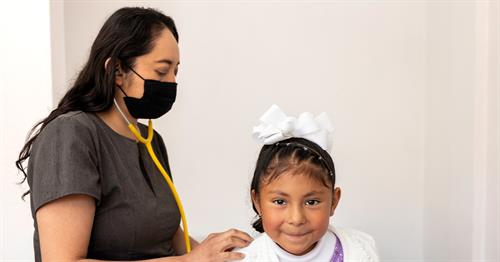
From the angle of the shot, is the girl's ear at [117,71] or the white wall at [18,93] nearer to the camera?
the girl's ear at [117,71]

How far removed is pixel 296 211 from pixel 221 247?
24 cm

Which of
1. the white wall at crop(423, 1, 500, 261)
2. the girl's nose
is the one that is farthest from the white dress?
the white wall at crop(423, 1, 500, 261)

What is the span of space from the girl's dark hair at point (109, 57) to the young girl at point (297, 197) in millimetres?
428

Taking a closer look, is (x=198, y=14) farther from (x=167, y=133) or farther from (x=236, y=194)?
(x=236, y=194)

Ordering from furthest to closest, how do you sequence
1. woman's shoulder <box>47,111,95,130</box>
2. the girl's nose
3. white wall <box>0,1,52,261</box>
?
white wall <box>0,1,52,261</box> < woman's shoulder <box>47,111,95,130</box> < the girl's nose

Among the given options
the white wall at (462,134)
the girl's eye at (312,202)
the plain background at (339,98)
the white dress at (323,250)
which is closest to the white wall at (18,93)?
the plain background at (339,98)

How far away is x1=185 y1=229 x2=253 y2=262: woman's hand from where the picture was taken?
151 cm

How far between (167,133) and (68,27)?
25.0 inches

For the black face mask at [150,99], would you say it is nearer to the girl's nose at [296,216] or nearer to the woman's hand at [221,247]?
the woman's hand at [221,247]

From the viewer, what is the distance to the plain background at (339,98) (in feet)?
8.48

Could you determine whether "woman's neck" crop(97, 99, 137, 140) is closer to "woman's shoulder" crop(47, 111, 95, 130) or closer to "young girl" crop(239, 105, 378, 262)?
"woman's shoulder" crop(47, 111, 95, 130)

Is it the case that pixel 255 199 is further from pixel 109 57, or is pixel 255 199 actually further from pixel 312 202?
pixel 109 57

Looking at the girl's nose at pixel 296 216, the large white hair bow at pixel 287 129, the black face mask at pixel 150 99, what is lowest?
the girl's nose at pixel 296 216

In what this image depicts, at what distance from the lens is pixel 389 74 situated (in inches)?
108
